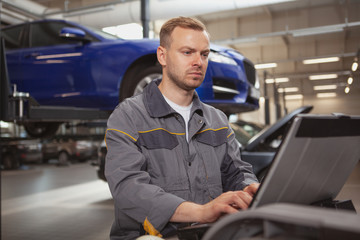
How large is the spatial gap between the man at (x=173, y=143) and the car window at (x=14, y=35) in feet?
9.56

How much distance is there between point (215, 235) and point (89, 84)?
308 centimetres

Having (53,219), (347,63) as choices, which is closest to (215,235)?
(347,63)

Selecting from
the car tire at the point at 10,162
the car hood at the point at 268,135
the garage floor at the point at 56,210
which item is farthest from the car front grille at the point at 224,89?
the car tire at the point at 10,162

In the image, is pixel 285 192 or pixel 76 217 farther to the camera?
pixel 76 217

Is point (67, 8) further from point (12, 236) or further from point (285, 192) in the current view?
point (285, 192)

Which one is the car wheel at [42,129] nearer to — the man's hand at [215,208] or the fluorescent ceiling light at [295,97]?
the fluorescent ceiling light at [295,97]

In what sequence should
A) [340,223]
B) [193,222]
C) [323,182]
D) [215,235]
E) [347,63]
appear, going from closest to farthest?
[340,223] < [215,235] < [323,182] < [193,222] < [347,63]

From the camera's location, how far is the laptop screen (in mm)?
642

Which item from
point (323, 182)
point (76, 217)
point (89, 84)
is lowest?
point (76, 217)

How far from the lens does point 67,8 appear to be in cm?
779

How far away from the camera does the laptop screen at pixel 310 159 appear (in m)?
0.64

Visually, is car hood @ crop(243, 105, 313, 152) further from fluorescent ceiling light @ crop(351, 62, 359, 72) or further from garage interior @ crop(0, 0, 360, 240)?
fluorescent ceiling light @ crop(351, 62, 359, 72)

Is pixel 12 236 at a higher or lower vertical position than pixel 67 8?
lower

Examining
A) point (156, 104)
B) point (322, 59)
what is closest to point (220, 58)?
point (322, 59)
